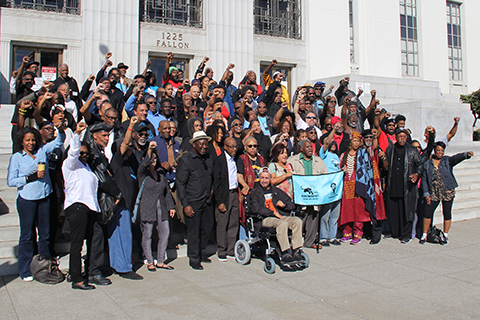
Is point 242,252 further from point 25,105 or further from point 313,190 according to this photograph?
point 25,105

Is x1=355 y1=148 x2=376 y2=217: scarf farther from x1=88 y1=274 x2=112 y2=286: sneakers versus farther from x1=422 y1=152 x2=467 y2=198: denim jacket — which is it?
x1=88 y1=274 x2=112 y2=286: sneakers

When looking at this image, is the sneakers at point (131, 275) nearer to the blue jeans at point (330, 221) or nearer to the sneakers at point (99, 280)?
the sneakers at point (99, 280)

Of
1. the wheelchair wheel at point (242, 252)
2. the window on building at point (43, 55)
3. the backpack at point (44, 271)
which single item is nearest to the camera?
the backpack at point (44, 271)

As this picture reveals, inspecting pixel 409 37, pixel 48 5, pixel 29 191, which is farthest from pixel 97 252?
pixel 409 37

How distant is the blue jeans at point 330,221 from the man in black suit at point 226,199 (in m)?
1.78

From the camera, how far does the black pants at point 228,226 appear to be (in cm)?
707

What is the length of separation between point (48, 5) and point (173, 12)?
4.41 metres

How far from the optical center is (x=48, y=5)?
1510 centimetres

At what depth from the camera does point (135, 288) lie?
18.4ft

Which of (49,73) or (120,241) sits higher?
(49,73)

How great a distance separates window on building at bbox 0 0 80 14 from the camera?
14.6m

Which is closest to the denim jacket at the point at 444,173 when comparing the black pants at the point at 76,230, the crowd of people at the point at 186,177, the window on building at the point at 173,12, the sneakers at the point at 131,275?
the crowd of people at the point at 186,177

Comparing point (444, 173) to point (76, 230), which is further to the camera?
point (444, 173)

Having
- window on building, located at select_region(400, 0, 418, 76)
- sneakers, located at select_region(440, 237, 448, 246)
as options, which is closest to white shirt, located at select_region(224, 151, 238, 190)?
sneakers, located at select_region(440, 237, 448, 246)
